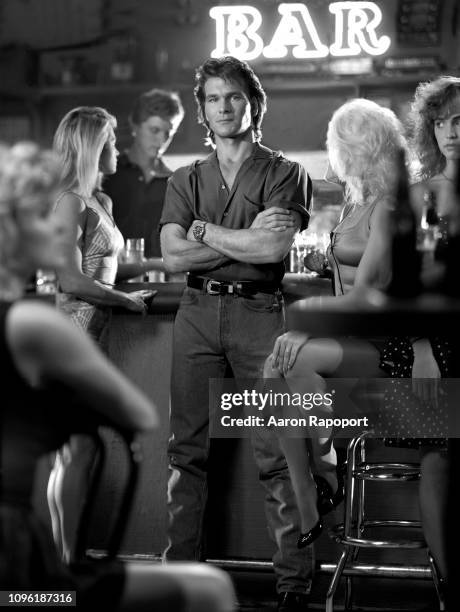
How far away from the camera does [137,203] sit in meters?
5.57

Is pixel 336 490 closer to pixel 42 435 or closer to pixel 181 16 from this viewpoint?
pixel 42 435

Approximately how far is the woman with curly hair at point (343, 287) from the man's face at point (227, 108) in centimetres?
36

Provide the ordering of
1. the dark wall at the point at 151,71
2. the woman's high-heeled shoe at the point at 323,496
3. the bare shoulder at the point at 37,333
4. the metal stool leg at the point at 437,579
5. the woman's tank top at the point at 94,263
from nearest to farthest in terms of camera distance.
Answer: the bare shoulder at the point at 37,333 < the metal stool leg at the point at 437,579 < the woman's high-heeled shoe at the point at 323,496 < the woman's tank top at the point at 94,263 < the dark wall at the point at 151,71

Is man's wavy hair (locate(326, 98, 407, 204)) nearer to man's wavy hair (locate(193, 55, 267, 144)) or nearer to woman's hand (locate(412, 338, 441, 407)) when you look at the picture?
man's wavy hair (locate(193, 55, 267, 144))

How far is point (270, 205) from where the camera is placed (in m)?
3.43

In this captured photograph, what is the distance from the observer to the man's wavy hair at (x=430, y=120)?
3.08m

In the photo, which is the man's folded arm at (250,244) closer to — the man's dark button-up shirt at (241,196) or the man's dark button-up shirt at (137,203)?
the man's dark button-up shirt at (241,196)

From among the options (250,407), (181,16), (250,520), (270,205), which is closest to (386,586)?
(250,520)

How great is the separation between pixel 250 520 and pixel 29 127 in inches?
187

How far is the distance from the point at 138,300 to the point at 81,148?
23.4 inches

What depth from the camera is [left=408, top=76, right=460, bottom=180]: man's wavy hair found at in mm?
3078

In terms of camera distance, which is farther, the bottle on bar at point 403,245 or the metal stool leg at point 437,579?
the metal stool leg at point 437,579

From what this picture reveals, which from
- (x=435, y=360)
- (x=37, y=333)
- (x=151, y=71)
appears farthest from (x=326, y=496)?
(x=151, y=71)

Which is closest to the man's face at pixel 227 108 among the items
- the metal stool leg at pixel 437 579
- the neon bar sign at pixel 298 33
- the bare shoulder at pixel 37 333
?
the metal stool leg at pixel 437 579
